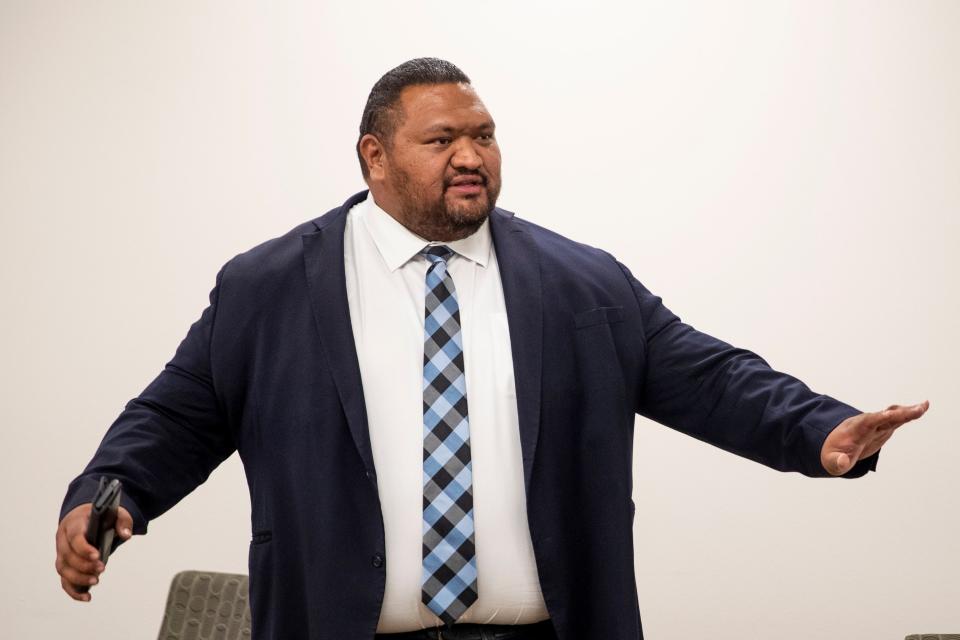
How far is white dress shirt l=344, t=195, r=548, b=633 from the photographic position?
2045mm

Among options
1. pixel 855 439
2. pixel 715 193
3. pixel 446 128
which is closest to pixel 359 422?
pixel 446 128

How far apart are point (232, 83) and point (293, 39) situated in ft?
0.70

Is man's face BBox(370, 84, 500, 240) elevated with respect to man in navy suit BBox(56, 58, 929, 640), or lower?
elevated

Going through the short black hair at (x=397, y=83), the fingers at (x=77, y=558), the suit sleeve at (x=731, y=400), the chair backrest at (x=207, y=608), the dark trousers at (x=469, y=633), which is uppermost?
the short black hair at (x=397, y=83)

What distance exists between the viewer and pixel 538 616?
209 cm

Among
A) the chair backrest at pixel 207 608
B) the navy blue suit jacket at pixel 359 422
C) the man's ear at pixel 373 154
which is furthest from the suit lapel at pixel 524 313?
the chair backrest at pixel 207 608

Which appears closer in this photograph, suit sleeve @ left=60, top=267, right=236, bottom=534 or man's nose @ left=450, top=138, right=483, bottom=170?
suit sleeve @ left=60, top=267, right=236, bottom=534

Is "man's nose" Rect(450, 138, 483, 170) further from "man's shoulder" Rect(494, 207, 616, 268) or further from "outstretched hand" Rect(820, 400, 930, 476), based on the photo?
"outstretched hand" Rect(820, 400, 930, 476)

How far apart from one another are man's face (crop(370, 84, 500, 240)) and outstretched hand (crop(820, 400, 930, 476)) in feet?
2.26

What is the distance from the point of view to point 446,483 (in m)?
2.06

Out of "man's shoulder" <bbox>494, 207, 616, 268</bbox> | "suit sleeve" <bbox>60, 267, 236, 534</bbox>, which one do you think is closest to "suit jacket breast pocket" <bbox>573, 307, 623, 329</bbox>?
"man's shoulder" <bbox>494, 207, 616, 268</bbox>

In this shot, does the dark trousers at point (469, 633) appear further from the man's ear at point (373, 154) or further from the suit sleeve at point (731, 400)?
the man's ear at point (373, 154)

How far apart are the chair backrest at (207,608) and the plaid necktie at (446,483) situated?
2.90 ft

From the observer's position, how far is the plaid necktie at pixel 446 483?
2018 mm
